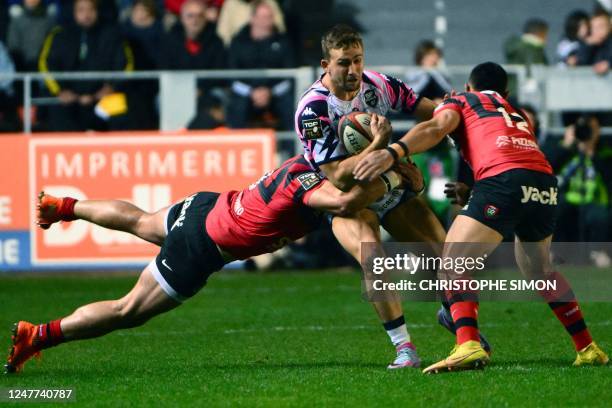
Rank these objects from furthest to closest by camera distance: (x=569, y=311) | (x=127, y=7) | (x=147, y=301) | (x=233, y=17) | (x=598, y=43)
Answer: (x=127, y=7), (x=233, y=17), (x=598, y=43), (x=147, y=301), (x=569, y=311)

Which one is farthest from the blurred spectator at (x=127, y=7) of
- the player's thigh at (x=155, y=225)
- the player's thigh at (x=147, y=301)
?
the player's thigh at (x=147, y=301)

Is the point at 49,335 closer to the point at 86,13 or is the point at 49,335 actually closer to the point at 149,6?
the point at 86,13

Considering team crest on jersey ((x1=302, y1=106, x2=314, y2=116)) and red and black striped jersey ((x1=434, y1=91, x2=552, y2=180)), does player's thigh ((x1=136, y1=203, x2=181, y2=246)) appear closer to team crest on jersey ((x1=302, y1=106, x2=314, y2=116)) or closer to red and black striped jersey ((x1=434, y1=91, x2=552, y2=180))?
team crest on jersey ((x1=302, y1=106, x2=314, y2=116))

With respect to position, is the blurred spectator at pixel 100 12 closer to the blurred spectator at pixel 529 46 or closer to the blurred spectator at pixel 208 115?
the blurred spectator at pixel 208 115

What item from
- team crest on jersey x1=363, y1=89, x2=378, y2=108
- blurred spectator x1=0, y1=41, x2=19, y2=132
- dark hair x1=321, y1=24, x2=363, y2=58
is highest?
dark hair x1=321, y1=24, x2=363, y2=58

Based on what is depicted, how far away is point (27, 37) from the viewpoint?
1767 centimetres

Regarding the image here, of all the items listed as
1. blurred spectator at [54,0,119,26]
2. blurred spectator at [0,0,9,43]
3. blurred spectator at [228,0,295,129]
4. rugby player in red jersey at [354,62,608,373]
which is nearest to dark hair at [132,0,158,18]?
blurred spectator at [54,0,119,26]

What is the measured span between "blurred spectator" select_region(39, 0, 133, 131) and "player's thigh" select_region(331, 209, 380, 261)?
7973 millimetres

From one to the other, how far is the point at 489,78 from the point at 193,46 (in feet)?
29.4

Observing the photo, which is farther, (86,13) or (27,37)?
(27,37)

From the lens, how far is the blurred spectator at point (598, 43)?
16.6m

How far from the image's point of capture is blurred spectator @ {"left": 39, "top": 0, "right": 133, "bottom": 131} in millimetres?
16500

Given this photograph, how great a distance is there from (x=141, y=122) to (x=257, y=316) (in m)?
5.11

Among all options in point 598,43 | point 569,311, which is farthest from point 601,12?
point 569,311
